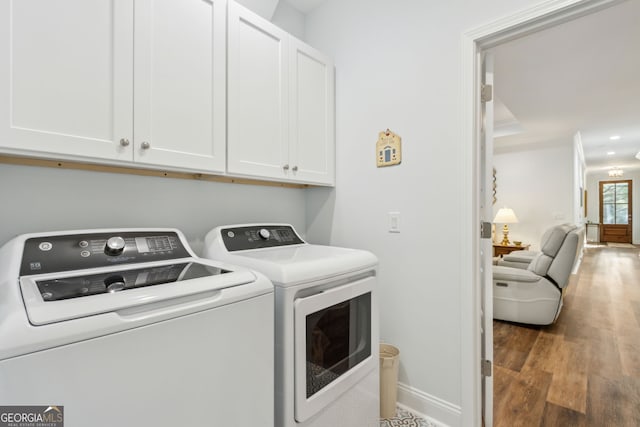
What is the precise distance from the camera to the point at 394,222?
182cm

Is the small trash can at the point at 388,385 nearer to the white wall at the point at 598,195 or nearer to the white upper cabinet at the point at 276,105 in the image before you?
the white upper cabinet at the point at 276,105

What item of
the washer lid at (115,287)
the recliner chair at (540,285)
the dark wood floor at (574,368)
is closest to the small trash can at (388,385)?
the dark wood floor at (574,368)

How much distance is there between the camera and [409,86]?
68.6 inches

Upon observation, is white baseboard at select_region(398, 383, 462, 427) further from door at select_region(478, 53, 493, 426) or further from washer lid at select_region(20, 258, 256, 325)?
washer lid at select_region(20, 258, 256, 325)

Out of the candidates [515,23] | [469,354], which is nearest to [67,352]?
[469,354]

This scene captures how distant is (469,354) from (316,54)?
76.3 inches

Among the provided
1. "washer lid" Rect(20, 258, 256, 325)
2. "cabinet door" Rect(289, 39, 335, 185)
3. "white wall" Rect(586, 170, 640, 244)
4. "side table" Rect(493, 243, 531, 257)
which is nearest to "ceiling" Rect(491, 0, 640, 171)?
"cabinet door" Rect(289, 39, 335, 185)

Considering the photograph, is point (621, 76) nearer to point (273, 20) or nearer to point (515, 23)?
point (515, 23)

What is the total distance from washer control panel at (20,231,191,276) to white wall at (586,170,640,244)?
13.5 m

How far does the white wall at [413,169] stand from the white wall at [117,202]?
2.31 ft

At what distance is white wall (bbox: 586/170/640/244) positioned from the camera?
9.71 meters

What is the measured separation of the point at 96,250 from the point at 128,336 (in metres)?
0.63

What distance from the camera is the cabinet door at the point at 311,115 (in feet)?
5.96

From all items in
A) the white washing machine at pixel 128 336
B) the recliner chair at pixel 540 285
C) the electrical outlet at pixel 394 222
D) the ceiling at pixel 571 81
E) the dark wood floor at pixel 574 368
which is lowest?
the dark wood floor at pixel 574 368
